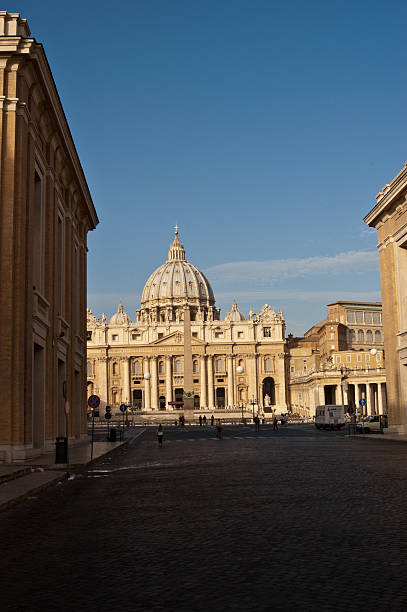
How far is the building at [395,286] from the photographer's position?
33.5m

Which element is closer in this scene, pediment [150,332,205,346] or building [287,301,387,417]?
building [287,301,387,417]

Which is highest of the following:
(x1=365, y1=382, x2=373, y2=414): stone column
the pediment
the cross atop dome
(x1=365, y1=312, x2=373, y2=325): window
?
the cross atop dome

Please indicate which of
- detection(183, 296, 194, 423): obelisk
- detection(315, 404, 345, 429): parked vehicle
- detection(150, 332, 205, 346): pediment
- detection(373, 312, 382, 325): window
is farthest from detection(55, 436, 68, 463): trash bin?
detection(373, 312, 382, 325): window

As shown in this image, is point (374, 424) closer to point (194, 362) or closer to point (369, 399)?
point (369, 399)

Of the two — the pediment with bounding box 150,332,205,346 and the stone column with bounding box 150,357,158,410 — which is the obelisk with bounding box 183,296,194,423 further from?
the stone column with bounding box 150,357,158,410

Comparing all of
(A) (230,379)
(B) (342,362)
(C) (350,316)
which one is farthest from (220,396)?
(B) (342,362)

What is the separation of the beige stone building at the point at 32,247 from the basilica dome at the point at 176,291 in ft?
432

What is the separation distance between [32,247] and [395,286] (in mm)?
19364

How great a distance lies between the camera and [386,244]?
3584 centimetres

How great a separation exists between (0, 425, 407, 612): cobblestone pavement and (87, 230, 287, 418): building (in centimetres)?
11580

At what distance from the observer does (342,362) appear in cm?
11044

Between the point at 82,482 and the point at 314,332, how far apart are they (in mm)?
134793

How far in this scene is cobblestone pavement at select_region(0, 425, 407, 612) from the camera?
5.75m

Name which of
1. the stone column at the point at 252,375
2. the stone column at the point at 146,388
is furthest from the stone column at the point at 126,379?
the stone column at the point at 252,375
